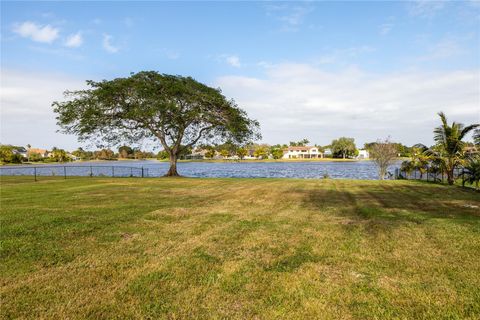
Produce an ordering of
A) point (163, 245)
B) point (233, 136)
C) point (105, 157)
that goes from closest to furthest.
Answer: point (163, 245) → point (233, 136) → point (105, 157)

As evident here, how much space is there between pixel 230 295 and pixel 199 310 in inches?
21.5

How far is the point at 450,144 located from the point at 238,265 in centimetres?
2510

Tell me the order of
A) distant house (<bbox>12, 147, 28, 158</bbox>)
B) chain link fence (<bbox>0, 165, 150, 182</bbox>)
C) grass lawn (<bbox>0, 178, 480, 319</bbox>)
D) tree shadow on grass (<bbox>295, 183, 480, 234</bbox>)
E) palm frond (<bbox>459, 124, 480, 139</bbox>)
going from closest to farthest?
1. grass lawn (<bbox>0, 178, 480, 319</bbox>)
2. tree shadow on grass (<bbox>295, 183, 480, 234</bbox>)
3. palm frond (<bbox>459, 124, 480, 139</bbox>)
4. chain link fence (<bbox>0, 165, 150, 182</bbox>)
5. distant house (<bbox>12, 147, 28, 158</bbox>)

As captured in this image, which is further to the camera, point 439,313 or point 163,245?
point 163,245

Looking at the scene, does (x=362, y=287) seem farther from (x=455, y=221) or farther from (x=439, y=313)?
(x=455, y=221)

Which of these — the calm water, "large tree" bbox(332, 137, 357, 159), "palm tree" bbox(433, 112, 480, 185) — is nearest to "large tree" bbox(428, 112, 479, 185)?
"palm tree" bbox(433, 112, 480, 185)

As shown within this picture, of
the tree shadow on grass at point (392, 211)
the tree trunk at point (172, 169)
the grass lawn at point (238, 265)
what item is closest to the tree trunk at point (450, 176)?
the tree shadow on grass at point (392, 211)

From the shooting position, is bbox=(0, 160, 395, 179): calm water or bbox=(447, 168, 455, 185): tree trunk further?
bbox=(0, 160, 395, 179): calm water

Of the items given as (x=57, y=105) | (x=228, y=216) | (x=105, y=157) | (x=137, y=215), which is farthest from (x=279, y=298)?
(x=105, y=157)

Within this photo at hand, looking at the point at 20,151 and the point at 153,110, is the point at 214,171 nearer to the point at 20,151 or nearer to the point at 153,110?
the point at 153,110

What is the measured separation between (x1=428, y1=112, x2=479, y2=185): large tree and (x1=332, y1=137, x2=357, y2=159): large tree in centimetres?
11185

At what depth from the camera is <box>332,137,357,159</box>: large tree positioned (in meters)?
132

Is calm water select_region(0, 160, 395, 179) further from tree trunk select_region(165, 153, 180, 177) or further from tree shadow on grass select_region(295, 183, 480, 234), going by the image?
tree shadow on grass select_region(295, 183, 480, 234)

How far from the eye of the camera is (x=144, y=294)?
4.23m
